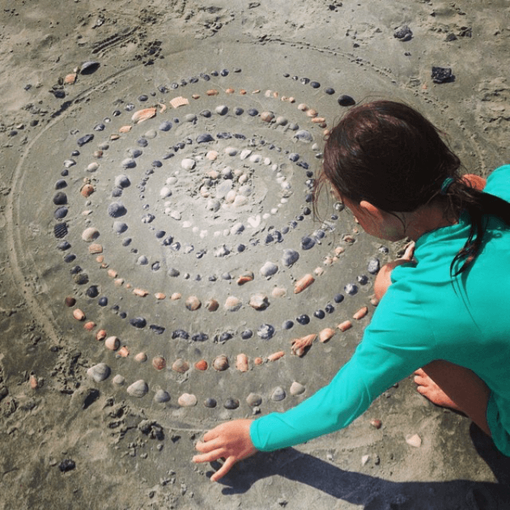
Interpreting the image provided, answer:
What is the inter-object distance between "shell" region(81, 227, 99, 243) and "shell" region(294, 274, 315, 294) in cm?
115

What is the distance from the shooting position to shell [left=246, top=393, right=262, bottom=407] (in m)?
2.55

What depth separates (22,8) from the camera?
4.50 m

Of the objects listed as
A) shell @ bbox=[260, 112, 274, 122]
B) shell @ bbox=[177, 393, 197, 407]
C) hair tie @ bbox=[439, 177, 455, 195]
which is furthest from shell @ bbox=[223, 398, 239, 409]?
shell @ bbox=[260, 112, 274, 122]

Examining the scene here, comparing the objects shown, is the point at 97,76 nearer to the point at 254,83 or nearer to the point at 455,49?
the point at 254,83

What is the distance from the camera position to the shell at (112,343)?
2773 mm

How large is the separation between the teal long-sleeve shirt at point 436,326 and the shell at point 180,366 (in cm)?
87

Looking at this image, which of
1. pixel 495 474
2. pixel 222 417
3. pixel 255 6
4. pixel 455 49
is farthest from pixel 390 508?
pixel 255 6

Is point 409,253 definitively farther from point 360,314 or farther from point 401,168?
point 401,168

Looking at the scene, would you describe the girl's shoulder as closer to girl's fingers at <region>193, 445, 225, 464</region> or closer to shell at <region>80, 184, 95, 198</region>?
girl's fingers at <region>193, 445, 225, 464</region>

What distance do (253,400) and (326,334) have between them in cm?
46

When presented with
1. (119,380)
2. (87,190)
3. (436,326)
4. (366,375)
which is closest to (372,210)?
(436,326)

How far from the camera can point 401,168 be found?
171 centimetres

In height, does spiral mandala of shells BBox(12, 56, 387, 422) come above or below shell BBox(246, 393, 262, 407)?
above

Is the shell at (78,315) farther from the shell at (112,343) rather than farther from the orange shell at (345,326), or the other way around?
the orange shell at (345,326)
